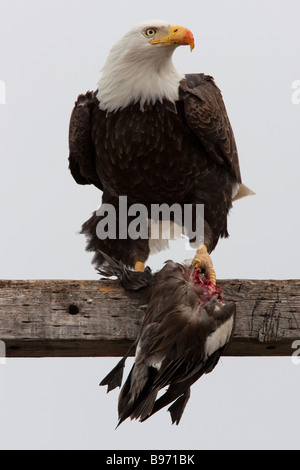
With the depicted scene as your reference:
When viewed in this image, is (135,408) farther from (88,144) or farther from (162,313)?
(88,144)

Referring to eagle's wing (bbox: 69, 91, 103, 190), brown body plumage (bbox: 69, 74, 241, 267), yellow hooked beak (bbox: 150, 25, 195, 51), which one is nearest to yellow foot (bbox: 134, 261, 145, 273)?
brown body plumage (bbox: 69, 74, 241, 267)

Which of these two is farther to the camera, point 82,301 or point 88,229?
point 88,229

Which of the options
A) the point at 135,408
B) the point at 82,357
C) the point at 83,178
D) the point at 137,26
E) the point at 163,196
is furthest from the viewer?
the point at 83,178

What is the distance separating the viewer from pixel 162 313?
386 cm

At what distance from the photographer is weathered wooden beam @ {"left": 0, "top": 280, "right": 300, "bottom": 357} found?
388cm

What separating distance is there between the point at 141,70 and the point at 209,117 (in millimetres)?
479

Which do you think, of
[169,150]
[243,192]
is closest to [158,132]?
[169,150]

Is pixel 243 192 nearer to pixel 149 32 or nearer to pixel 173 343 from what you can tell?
pixel 149 32

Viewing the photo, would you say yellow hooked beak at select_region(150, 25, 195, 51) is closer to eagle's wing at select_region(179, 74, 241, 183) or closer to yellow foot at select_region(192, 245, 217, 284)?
eagle's wing at select_region(179, 74, 241, 183)

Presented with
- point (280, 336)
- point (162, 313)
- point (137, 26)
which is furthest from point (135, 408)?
point (137, 26)

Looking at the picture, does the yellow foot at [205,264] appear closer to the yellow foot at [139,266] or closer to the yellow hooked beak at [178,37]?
the yellow foot at [139,266]

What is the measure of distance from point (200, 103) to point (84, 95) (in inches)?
30.3

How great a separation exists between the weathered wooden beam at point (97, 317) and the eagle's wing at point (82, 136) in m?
1.58

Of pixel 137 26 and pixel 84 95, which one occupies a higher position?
pixel 137 26
